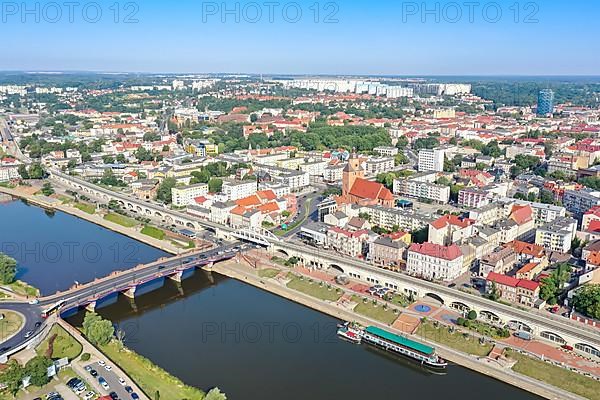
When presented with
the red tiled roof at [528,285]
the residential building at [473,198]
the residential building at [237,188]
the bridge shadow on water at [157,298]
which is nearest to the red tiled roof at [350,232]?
the bridge shadow on water at [157,298]

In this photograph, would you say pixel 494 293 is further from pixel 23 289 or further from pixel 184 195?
pixel 184 195

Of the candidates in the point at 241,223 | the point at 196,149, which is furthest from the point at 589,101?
the point at 241,223

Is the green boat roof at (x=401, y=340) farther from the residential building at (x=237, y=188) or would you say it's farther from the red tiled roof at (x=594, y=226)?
the residential building at (x=237, y=188)

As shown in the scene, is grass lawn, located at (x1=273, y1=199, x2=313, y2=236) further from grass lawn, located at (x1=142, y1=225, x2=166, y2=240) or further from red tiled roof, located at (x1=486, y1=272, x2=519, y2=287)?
red tiled roof, located at (x1=486, y1=272, x2=519, y2=287)

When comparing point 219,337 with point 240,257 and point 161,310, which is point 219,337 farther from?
point 240,257

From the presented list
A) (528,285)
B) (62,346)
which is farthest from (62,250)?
(528,285)

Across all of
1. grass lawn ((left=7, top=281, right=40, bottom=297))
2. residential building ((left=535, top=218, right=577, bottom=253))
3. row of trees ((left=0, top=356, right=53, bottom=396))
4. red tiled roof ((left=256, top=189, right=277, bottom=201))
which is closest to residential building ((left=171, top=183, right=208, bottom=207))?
red tiled roof ((left=256, top=189, right=277, bottom=201))
